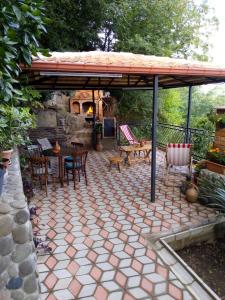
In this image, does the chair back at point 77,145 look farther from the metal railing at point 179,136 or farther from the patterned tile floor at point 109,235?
the metal railing at point 179,136

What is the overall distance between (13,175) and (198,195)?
308 cm

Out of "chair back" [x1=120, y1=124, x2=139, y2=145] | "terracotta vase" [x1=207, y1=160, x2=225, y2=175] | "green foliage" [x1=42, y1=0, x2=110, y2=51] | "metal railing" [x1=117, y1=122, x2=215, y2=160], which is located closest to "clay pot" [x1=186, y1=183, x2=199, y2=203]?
"terracotta vase" [x1=207, y1=160, x2=225, y2=175]

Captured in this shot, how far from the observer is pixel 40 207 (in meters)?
3.87

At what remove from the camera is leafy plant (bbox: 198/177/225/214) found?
3.11 meters

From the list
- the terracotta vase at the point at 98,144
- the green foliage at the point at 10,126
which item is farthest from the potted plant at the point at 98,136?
the green foliage at the point at 10,126

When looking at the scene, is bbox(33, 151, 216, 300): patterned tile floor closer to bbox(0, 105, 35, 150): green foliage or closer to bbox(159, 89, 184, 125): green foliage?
bbox(0, 105, 35, 150): green foliage

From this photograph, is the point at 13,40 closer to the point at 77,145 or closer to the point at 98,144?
the point at 77,145

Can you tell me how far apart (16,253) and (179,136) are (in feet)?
23.6

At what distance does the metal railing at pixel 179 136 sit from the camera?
659 cm

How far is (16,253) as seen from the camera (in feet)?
5.58

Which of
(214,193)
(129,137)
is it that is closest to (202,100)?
(129,137)

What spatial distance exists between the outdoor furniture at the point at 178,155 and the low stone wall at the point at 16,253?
358 cm

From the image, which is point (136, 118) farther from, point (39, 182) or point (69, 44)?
point (39, 182)

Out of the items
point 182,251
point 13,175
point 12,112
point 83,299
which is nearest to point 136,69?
point 12,112
